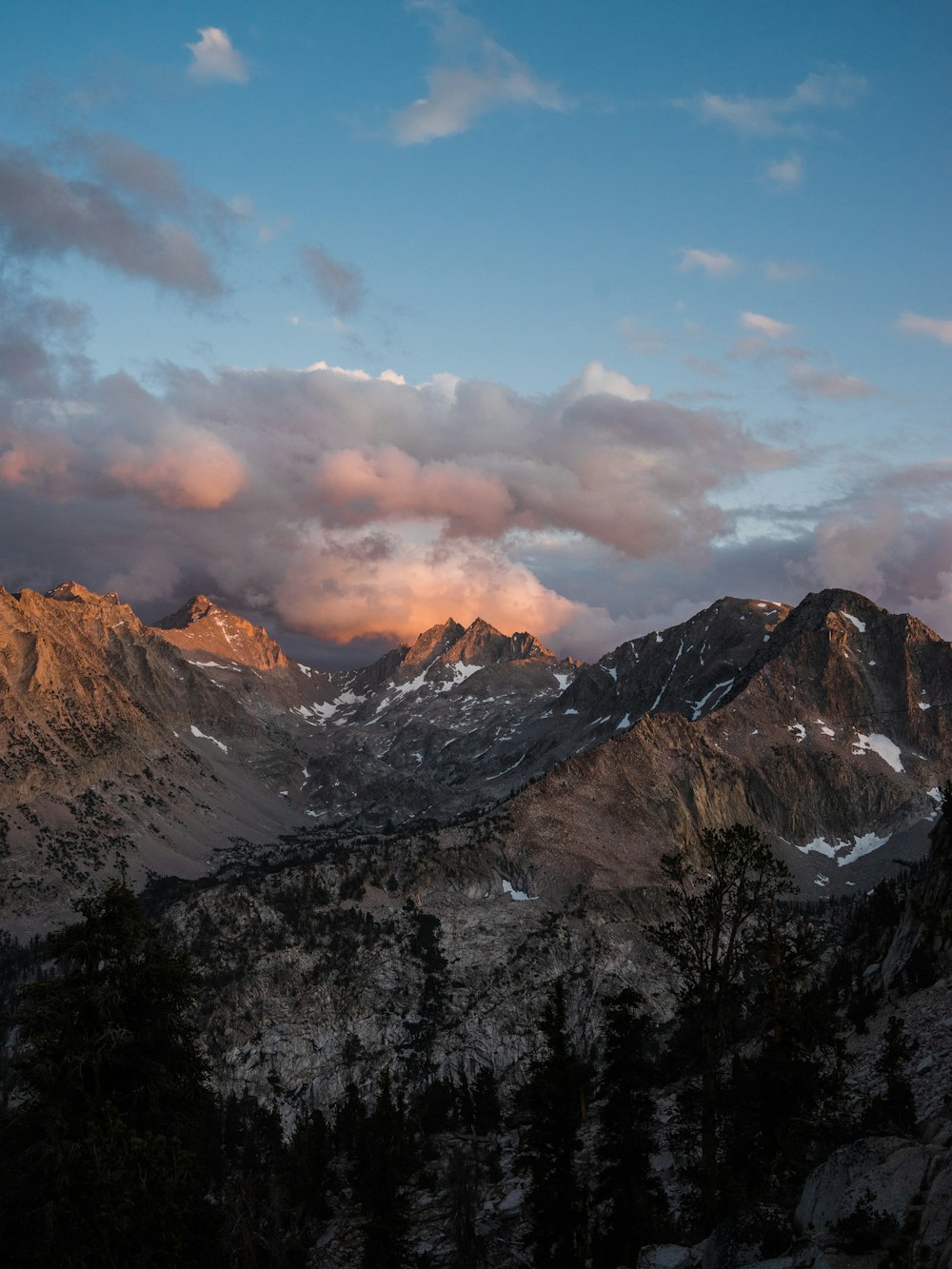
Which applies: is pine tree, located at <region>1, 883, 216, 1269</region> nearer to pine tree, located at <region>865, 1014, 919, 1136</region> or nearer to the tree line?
the tree line

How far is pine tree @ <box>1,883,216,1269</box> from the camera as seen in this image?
83.9 ft

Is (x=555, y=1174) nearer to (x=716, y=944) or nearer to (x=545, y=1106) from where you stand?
(x=545, y=1106)

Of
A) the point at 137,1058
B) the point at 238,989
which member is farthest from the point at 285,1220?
the point at 238,989

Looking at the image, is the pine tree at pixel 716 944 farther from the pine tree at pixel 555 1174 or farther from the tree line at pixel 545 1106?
the pine tree at pixel 555 1174

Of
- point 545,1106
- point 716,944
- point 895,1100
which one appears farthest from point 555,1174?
point 716,944

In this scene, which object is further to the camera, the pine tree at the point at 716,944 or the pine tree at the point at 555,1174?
the pine tree at the point at 555,1174

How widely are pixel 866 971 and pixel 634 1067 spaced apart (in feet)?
152

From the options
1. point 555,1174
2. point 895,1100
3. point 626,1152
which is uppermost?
point 895,1100

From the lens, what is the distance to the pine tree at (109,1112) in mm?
25562

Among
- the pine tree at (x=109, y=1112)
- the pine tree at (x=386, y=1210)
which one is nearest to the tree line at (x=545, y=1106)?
the pine tree at (x=109, y=1112)

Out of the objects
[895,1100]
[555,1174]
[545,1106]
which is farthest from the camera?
[545,1106]

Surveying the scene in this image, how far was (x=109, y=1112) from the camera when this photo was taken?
27172 mm

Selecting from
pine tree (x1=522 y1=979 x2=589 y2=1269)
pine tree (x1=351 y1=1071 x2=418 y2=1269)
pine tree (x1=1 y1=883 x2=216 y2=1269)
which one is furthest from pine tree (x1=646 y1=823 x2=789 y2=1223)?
pine tree (x1=351 y1=1071 x2=418 y2=1269)

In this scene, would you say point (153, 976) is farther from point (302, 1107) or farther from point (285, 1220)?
point (302, 1107)
